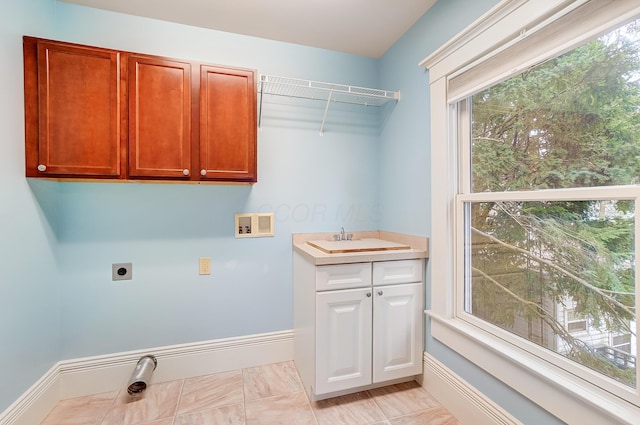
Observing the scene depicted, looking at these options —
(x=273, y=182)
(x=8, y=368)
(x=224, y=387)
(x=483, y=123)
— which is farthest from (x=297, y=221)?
(x=8, y=368)

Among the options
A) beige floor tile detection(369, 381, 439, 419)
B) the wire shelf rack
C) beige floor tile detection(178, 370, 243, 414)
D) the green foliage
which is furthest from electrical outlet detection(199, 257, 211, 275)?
the green foliage

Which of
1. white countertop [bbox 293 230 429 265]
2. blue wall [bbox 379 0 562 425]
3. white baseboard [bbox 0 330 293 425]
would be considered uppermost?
blue wall [bbox 379 0 562 425]

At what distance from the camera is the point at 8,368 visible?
1336 mm

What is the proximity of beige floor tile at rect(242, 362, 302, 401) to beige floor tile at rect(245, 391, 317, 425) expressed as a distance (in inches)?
2.1

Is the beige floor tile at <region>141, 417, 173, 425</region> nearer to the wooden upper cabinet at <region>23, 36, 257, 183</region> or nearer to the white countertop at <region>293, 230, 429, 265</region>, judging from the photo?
the white countertop at <region>293, 230, 429, 265</region>

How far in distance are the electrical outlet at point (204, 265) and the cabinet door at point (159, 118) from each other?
0.62m

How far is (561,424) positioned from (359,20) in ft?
7.62

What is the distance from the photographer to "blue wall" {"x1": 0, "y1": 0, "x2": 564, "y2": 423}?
56.1 inches

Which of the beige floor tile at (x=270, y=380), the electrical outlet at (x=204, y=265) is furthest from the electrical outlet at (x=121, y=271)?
the beige floor tile at (x=270, y=380)

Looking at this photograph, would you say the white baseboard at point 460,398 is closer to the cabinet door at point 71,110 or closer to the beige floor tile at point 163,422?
the beige floor tile at point 163,422

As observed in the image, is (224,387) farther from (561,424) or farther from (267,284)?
(561,424)

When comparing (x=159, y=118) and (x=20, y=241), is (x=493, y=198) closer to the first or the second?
(x=159, y=118)

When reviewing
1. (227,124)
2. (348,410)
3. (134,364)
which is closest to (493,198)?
(348,410)

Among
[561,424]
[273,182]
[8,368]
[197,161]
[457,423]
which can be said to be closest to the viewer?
[561,424]
